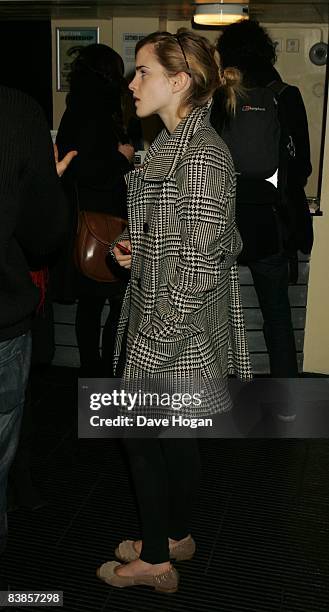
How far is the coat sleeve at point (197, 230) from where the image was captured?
1.85 m

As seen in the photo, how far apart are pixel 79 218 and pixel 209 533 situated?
1327 mm

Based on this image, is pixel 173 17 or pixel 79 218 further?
Answer: pixel 173 17

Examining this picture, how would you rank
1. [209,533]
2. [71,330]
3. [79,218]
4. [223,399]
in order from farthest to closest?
[71,330] < [79,218] < [209,533] < [223,399]

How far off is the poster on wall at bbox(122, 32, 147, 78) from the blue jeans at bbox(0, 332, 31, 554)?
318 centimetres

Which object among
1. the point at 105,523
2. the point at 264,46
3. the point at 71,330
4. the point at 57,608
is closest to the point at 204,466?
the point at 105,523

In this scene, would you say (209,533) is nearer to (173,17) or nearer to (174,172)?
(174,172)

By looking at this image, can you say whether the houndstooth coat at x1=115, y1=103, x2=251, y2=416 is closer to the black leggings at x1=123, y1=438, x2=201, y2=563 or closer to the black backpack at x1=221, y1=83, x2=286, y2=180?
the black leggings at x1=123, y1=438, x2=201, y2=563

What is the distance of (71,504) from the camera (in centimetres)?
271

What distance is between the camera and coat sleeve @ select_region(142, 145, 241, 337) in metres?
1.85

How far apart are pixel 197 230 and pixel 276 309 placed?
57.9 inches

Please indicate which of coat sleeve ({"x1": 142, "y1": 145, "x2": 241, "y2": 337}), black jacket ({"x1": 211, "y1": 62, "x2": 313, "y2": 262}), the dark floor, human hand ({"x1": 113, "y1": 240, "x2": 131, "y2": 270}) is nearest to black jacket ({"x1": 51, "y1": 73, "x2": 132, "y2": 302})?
black jacket ({"x1": 211, "y1": 62, "x2": 313, "y2": 262})

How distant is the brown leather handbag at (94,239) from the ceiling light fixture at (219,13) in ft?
5.24

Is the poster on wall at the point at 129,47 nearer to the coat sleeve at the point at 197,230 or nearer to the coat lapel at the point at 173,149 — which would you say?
the coat lapel at the point at 173,149

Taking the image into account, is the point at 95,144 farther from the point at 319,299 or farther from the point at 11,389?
the point at 11,389
